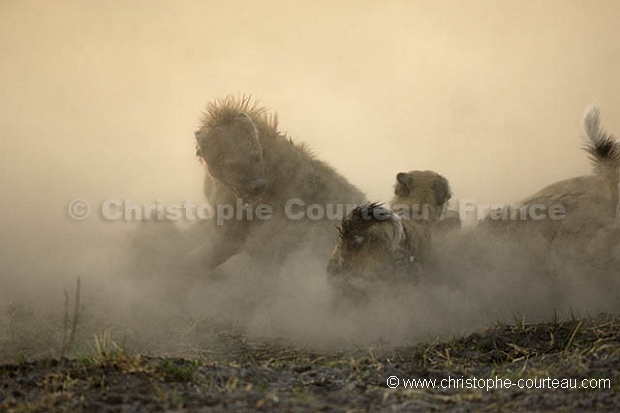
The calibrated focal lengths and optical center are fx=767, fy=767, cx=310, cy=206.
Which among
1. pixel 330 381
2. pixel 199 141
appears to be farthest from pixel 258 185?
pixel 330 381

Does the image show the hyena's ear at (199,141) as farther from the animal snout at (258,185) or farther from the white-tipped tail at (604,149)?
the white-tipped tail at (604,149)

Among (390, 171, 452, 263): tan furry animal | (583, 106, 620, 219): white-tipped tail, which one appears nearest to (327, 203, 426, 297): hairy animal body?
(390, 171, 452, 263): tan furry animal

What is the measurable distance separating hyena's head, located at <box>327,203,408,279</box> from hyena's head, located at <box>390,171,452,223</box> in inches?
52.5

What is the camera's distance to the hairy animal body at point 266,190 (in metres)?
7.77

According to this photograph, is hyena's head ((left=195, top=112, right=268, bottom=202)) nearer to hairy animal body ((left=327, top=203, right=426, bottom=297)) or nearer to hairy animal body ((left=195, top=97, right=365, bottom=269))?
hairy animal body ((left=195, top=97, right=365, bottom=269))

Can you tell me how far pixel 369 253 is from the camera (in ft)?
19.9

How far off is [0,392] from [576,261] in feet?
15.8

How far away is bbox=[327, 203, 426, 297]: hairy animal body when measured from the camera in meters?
5.99

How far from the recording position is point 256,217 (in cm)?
822

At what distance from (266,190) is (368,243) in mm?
2354

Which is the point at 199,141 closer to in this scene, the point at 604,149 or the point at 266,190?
the point at 266,190

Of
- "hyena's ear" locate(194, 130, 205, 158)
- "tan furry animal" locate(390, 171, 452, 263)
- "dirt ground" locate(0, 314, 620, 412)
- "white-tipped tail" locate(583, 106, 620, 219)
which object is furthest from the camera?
"hyena's ear" locate(194, 130, 205, 158)

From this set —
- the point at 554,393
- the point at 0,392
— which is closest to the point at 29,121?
the point at 0,392

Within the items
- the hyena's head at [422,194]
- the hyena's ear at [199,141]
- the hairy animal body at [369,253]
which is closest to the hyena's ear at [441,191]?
the hyena's head at [422,194]
